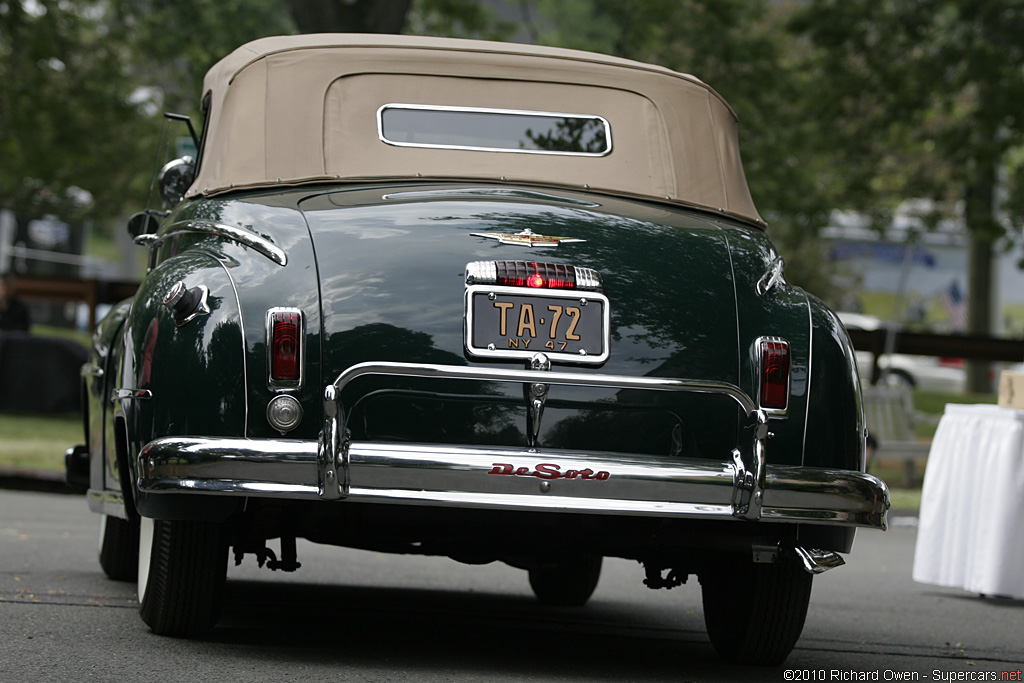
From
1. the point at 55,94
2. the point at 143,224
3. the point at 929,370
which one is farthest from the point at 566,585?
the point at 929,370

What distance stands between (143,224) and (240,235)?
6.24 feet

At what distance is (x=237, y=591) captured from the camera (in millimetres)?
Answer: 6641

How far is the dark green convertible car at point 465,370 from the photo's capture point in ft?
13.7

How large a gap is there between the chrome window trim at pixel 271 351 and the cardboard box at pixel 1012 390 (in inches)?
204

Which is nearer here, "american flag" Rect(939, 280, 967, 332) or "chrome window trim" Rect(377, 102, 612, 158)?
"chrome window trim" Rect(377, 102, 612, 158)

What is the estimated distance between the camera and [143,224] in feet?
20.9

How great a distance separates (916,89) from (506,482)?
53.3ft

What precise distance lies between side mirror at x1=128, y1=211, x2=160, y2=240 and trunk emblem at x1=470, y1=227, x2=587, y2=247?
2326 mm

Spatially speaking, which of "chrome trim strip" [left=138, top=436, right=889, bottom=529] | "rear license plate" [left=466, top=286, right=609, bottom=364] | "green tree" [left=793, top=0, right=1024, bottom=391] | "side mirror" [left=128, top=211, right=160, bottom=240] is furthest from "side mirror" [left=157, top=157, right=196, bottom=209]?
"green tree" [left=793, top=0, right=1024, bottom=391]

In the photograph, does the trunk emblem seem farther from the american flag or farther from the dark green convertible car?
the american flag

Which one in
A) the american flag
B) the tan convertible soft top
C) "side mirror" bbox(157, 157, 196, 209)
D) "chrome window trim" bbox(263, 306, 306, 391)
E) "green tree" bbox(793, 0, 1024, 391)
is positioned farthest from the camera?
the american flag

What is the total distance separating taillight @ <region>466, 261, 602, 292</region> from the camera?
4.32m

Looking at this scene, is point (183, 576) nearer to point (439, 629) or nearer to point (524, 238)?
point (439, 629)

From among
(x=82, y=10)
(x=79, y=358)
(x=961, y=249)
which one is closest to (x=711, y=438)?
(x=79, y=358)
